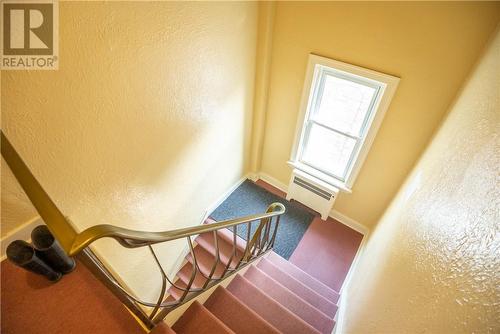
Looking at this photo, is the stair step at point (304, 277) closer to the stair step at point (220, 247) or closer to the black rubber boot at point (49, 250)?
the stair step at point (220, 247)

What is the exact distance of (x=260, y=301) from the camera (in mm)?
2152

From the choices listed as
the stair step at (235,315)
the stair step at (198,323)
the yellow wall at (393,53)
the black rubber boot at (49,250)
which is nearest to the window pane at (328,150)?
the yellow wall at (393,53)

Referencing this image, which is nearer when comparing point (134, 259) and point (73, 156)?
point (73, 156)

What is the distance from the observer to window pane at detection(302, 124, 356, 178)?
9.87 ft

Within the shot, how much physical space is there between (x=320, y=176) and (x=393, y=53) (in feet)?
5.50

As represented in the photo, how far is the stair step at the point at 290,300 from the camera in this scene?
2.23 m

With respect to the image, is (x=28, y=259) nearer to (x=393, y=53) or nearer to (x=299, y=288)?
(x=299, y=288)

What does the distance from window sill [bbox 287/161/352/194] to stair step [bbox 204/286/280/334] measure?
1941 mm

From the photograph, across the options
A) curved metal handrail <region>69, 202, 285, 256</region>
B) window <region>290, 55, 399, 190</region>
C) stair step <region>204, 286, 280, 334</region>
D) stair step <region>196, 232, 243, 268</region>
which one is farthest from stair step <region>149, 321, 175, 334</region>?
window <region>290, 55, 399, 190</region>

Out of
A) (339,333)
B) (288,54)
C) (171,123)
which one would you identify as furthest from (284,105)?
(339,333)

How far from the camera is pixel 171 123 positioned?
2.02m

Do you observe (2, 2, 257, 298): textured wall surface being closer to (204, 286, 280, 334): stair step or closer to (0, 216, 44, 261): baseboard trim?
(0, 216, 44, 261): baseboard trim

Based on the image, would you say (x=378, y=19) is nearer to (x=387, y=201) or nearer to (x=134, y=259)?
(x=387, y=201)

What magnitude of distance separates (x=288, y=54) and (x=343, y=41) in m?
0.61
